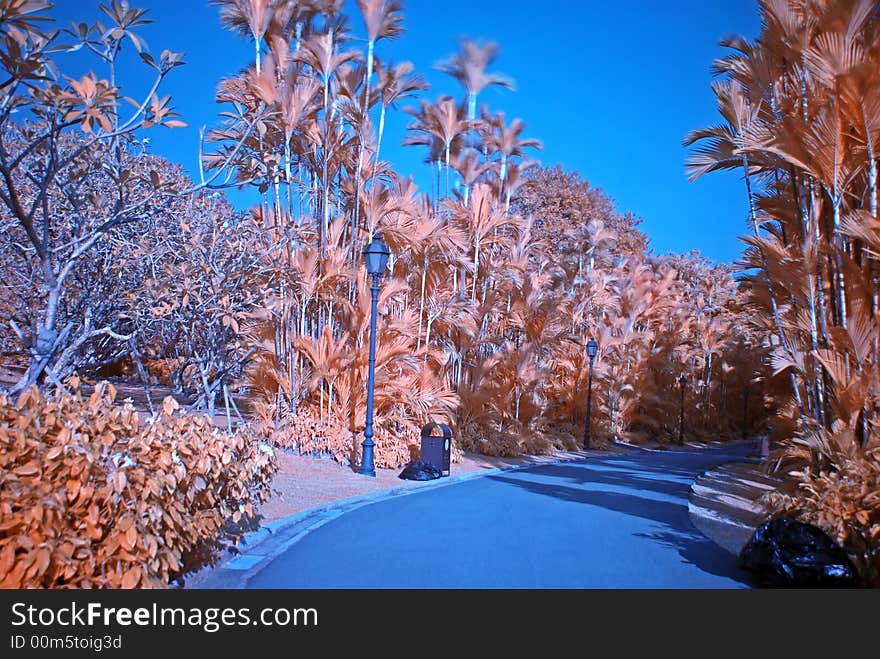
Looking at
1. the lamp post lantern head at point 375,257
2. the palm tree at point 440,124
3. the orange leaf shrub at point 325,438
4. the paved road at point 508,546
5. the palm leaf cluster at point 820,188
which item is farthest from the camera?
the palm tree at point 440,124

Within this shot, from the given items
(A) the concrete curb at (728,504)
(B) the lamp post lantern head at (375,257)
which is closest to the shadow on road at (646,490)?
(A) the concrete curb at (728,504)

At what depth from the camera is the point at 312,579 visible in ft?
17.5

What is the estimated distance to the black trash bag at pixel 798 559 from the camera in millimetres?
5332

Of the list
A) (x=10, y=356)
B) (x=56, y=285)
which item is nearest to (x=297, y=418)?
Result: (x=10, y=356)

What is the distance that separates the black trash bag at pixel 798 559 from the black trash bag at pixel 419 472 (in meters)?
7.33

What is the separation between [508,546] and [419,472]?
5866mm

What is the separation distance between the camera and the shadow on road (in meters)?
7.00

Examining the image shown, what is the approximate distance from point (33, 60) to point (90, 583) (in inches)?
146

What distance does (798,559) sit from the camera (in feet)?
17.9

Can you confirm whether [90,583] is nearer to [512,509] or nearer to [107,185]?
[512,509]

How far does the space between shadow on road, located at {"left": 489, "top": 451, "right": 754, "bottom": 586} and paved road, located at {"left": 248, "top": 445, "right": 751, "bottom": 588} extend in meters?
0.04

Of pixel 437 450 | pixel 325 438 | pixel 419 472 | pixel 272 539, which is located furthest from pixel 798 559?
pixel 325 438

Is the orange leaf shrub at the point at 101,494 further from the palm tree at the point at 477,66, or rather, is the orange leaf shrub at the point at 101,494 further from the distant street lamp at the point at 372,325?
the palm tree at the point at 477,66

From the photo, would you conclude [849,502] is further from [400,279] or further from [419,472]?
[400,279]
